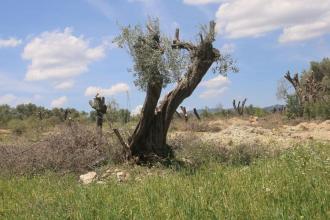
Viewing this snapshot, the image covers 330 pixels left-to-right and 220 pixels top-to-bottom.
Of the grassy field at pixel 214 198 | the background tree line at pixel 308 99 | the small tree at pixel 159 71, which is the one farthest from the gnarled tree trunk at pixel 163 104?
the background tree line at pixel 308 99

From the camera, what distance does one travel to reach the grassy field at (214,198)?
5.98 meters

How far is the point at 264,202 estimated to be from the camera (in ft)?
20.5

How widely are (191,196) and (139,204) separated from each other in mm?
694

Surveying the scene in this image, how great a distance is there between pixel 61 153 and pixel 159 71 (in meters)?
3.67

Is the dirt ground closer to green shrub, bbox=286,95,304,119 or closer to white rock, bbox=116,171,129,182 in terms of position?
white rock, bbox=116,171,129,182

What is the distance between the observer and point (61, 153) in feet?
48.9

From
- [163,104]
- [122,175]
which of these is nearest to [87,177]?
[122,175]

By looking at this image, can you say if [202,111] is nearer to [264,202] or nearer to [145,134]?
[145,134]

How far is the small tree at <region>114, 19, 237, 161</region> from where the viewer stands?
45.5ft

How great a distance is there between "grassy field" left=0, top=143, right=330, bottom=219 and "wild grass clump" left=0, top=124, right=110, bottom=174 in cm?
454

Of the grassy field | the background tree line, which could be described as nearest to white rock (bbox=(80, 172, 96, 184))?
the grassy field

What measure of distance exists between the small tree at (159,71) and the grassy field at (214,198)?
4.78m

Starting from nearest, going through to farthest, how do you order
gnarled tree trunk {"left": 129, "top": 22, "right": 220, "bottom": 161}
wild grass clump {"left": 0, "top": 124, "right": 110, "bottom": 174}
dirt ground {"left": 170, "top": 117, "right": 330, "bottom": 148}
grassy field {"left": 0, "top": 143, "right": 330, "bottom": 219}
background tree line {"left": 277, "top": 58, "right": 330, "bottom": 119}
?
grassy field {"left": 0, "top": 143, "right": 330, "bottom": 219} < gnarled tree trunk {"left": 129, "top": 22, "right": 220, "bottom": 161} < wild grass clump {"left": 0, "top": 124, "right": 110, "bottom": 174} < dirt ground {"left": 170, "top": 117, "right": 330, "bottom": 148} < background tree line {"left": 277, "top": 58, "right": 330, "bottom": 119}

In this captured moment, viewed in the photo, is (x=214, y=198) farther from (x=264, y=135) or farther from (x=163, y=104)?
(x=264, y=135)
